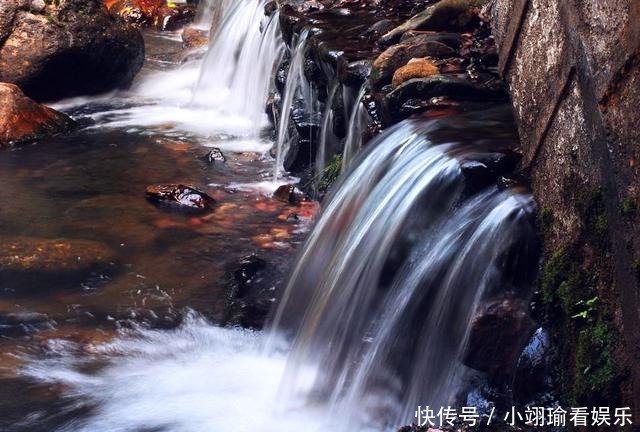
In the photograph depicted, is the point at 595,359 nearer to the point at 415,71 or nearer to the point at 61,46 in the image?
the point at 415,71

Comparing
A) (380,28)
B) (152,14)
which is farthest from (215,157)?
(152,14)

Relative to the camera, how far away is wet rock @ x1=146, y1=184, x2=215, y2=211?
23.2ft

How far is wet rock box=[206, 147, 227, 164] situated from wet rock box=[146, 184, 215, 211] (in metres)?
1.14

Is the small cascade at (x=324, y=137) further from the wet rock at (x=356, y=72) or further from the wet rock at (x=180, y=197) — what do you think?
the wet rock at (x=180, y=197)

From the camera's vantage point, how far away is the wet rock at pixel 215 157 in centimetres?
842

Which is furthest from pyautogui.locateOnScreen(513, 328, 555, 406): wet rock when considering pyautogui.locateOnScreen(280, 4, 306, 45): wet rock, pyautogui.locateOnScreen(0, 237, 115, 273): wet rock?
pyautogui.locateOnScreen(280, 4, 306, 45): wet rock

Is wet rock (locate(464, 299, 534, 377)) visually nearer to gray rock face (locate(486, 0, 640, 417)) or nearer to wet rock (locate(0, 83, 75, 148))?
gray rock face (locate(486, 0, 640, 417))

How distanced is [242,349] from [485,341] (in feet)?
6.35

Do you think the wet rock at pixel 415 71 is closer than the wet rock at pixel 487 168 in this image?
No

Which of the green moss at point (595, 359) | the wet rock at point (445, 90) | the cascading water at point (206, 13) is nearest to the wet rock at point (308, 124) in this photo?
the wet rock at point (445, 90)

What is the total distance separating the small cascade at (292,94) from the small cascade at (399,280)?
2.85 metres

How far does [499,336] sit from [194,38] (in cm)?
1140

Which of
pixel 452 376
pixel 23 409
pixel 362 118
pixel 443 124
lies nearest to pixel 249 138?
pixel 362 118

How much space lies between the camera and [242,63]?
36.3ft
